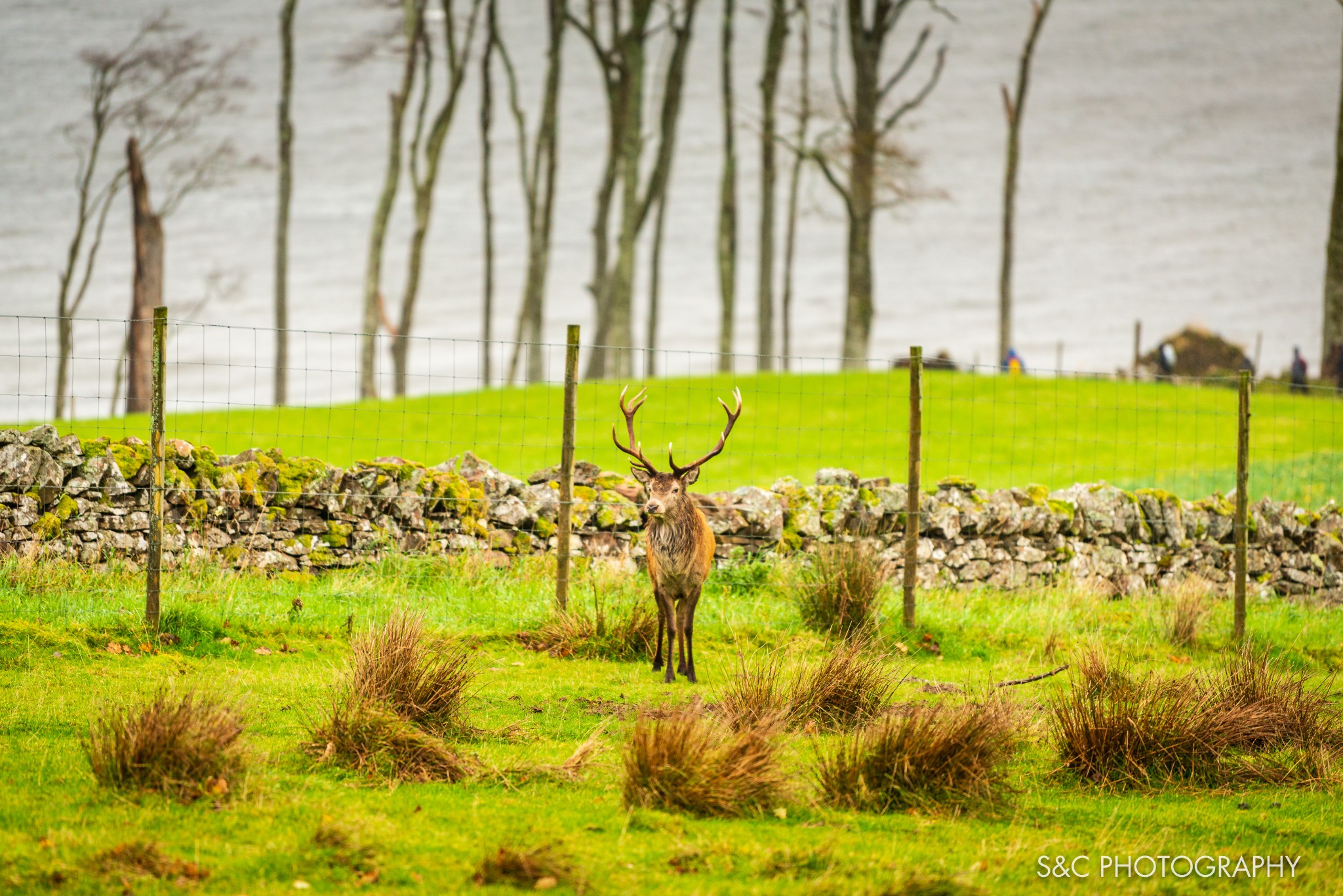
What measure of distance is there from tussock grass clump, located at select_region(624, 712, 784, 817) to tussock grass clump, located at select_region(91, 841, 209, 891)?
1862mm

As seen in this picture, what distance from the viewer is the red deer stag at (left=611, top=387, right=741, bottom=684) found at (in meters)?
8.54

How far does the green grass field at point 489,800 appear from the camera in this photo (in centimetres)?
448

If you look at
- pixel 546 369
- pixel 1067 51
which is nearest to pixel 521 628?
pixel 546 369

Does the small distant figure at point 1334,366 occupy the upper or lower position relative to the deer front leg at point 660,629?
upper

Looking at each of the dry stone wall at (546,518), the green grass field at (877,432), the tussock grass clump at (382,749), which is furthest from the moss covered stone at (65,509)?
the green grass field at (877,432)

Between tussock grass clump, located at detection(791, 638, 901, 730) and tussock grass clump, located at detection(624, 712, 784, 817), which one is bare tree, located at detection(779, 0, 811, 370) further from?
tussock grass clump, located at detection(624, 712, 784, 817)

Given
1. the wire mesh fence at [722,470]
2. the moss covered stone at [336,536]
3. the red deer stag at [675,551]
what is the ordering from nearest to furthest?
the red deer stag at [675,551] → the wire mesh fence at [722,470] → the moss covered stone at [336,536]

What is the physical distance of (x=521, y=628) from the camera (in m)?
9.60

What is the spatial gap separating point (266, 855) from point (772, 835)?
2054 mm

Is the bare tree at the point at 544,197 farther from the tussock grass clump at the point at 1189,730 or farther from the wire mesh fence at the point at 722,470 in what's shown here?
the tussock grass clump at the point at 1189,730

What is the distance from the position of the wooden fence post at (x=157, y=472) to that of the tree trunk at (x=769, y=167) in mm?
26030

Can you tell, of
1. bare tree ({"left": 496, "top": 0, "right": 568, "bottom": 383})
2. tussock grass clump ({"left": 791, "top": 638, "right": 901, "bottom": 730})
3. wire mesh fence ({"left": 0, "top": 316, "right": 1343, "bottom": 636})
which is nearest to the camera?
tussock grass clump ({"left": 791, "top": 638, "right": 901, "bottom": 730})

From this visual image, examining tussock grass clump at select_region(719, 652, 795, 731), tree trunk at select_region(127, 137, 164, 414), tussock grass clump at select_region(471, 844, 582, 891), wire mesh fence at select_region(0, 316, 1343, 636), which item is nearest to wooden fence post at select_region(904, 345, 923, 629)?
wire mesh fence at select_region(0, 316, 1343, 636)

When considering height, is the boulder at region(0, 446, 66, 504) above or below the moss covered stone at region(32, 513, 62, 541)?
above
